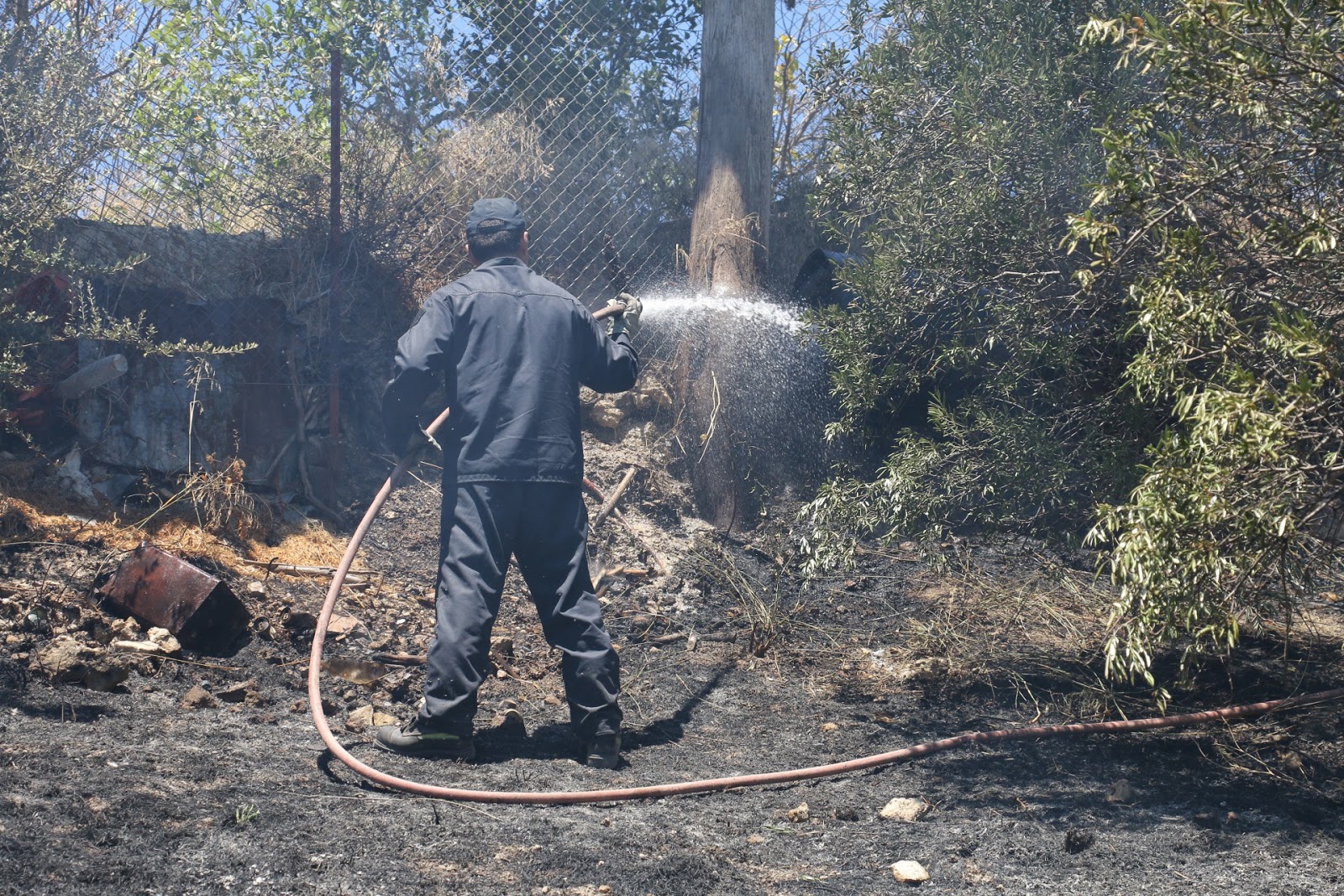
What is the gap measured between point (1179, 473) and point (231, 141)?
17.3 ft

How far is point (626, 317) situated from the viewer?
4.43 m

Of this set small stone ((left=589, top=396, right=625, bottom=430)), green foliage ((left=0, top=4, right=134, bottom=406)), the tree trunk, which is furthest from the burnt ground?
the tree trunk

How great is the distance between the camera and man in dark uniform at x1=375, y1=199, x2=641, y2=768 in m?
3.52

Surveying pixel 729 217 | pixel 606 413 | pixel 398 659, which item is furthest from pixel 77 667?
pixel 729 217

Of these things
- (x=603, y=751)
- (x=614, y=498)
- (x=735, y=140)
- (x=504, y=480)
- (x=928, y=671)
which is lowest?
(x=603, y=751)

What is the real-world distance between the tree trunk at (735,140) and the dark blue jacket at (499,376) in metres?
2.50

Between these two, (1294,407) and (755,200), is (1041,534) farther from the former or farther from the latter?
(755,200)

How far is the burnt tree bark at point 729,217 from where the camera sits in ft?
20.3

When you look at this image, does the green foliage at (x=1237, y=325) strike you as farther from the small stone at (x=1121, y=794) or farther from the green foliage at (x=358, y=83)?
the green foliage at (x=358, y=83)

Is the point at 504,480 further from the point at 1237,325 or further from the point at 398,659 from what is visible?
the point at 1237,325

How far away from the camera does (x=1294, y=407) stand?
93.3 inches

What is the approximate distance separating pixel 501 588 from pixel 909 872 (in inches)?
67.1

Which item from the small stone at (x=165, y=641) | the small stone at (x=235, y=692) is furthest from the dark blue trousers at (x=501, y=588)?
the small stone at (x=165, y=641)

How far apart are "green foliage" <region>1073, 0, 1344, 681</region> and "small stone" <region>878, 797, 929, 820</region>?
74 cm
